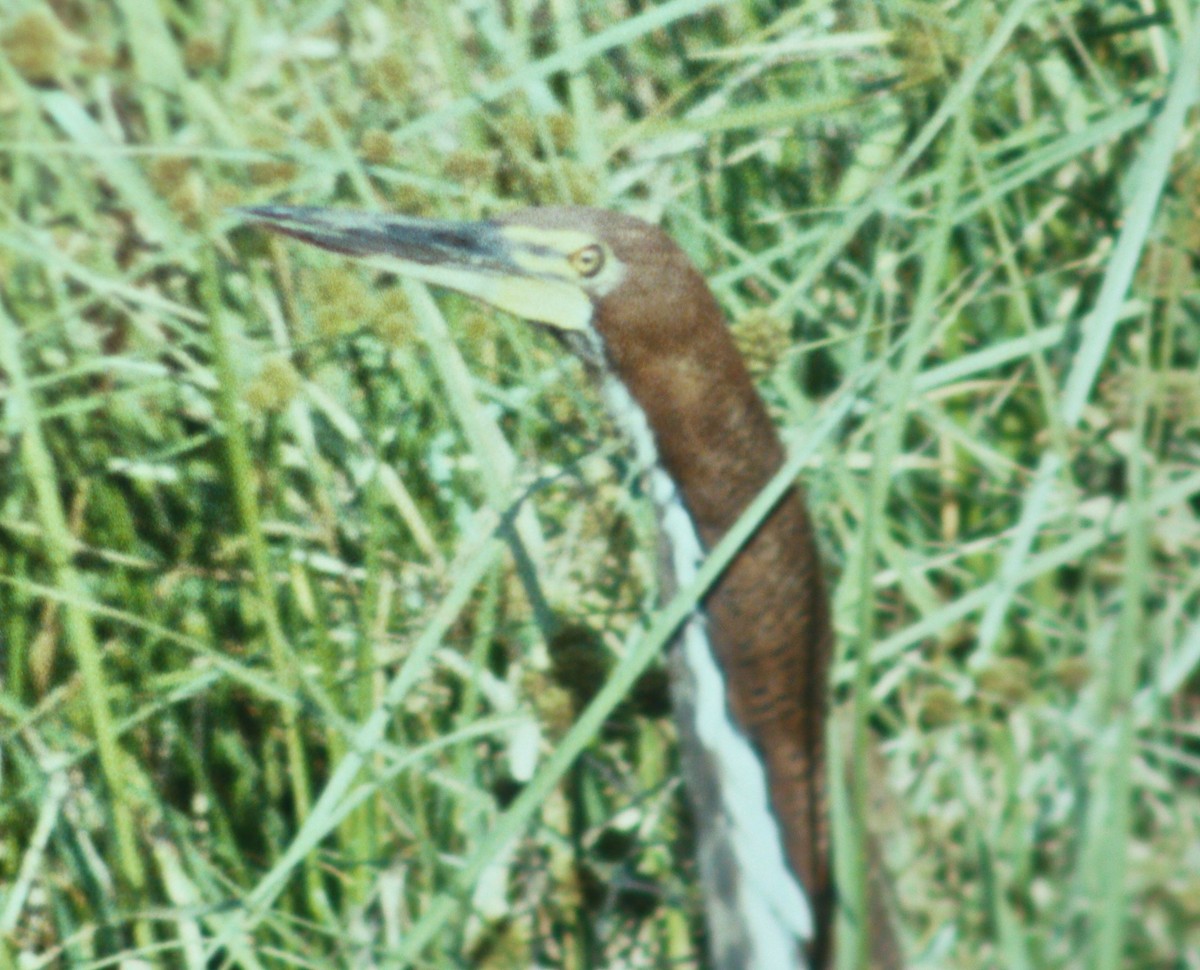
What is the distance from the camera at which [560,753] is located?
877 millimetres

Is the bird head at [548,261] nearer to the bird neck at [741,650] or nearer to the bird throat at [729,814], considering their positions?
the bird neck at [741,650]

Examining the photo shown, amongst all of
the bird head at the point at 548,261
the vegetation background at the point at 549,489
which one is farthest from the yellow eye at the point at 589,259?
the vegetation background at the point at 549,489

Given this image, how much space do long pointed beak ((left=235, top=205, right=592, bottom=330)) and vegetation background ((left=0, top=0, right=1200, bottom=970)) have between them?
102 mm

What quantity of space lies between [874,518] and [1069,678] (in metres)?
0.58

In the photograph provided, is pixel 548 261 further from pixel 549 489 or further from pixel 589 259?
pixel 549 489

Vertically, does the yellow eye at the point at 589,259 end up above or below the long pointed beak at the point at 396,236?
below

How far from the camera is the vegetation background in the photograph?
138cm

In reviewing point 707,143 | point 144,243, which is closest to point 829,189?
point 707,143

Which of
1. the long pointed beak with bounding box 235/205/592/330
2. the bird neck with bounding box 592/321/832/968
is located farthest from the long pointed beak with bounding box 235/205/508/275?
the bird neck with bounding box 592/321/832/968

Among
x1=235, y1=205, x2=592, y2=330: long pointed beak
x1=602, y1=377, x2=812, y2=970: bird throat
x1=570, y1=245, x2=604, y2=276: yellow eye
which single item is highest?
x1=235, y1=205, x2=592, y2=330: long pointed beak

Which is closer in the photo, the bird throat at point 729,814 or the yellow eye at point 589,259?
the yellow eye at point 589,259

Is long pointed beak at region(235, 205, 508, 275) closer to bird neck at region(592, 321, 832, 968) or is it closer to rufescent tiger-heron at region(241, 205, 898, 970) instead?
rufescent tiger-heron at region(241, 205, 898, 970)

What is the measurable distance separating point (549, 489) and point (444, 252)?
1.88 ft

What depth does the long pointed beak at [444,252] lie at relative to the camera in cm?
118
